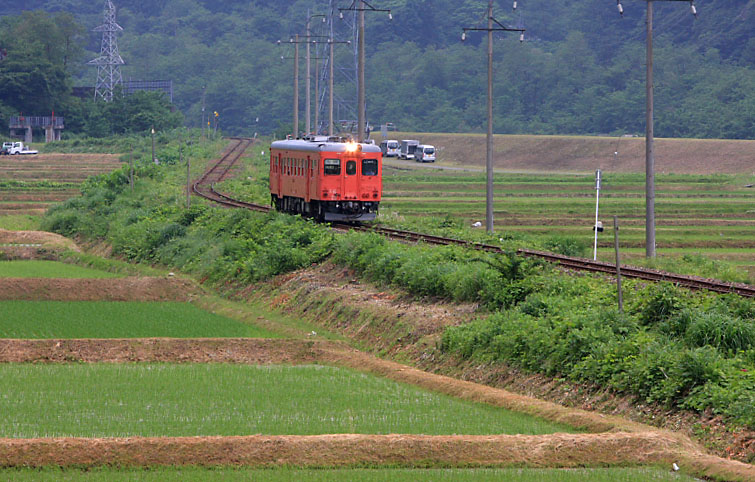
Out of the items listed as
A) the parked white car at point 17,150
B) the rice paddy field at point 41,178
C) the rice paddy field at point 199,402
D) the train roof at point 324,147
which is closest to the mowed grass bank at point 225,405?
the rice paddy field at point 199,402

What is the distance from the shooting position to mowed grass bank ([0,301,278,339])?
2731 centimetres

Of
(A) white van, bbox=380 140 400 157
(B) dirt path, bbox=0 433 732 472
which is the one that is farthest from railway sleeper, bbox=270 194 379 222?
(A) white van, bbox=380 140 400 157

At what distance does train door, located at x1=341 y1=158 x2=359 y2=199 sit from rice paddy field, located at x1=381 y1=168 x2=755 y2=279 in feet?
20.3

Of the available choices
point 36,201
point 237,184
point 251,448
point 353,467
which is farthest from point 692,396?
point 36,201

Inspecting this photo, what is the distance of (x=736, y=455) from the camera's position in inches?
603

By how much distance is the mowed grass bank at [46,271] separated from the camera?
3894 cm

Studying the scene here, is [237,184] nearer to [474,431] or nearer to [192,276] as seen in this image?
[192,276]

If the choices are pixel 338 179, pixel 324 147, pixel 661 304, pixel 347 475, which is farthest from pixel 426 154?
pixel 347 475

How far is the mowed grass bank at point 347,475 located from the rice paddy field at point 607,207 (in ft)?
68.4

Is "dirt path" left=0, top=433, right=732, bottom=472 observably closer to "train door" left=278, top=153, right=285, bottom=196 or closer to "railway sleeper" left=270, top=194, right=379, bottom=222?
"railway sleeper" left=270, top=194, right=379, bottom=222

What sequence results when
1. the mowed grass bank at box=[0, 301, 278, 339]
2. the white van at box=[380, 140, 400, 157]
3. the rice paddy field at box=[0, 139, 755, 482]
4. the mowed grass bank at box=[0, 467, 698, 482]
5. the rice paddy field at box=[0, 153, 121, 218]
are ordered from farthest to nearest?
1. the white van at box=[380, 140, 400, 157]
2. the rice paddy field at box=[0, 153, 121, 218]
3. the mowed grass bank at box=[0, 301, 278, 339]
4. the rice paddy field at box=[0, 139, 755, 482]
5. the mowed grass bank at box=[0, 467, 698, 482]

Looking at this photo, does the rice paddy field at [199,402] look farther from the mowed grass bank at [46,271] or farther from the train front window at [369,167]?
the train front window at [369,167]

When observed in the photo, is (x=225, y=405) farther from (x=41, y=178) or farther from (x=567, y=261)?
(x=41, y=178)

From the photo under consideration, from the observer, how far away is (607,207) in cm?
5591
